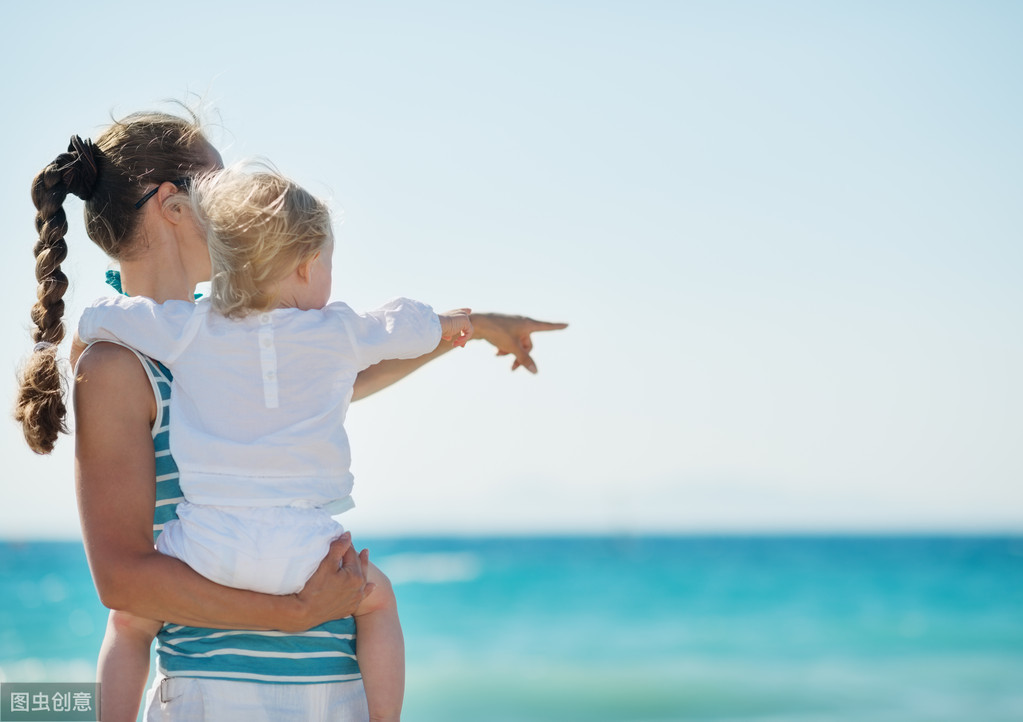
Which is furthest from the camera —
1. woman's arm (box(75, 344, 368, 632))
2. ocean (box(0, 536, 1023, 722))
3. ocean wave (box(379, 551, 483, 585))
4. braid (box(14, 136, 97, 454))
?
ocean wave (box(379, 551, 483, 585))

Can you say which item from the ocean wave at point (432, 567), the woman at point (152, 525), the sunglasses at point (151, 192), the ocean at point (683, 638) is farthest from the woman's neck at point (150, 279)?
the ocean wave at point (432, 567)

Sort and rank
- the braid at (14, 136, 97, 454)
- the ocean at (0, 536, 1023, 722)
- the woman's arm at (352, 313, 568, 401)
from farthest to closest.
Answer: the ocean at (0, 536, 1023, 722)
the woman's arm at (352, 313, 568, 401)
the braid at (14, 136, 97, 454)

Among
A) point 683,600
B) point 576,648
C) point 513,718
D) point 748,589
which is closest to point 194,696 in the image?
point 513,718

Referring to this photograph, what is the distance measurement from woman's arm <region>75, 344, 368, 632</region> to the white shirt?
63 mm

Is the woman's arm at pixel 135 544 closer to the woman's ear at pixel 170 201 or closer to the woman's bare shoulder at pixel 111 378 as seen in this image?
the woman's bare shoulder at pixel 111 378

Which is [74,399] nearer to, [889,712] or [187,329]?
[187,329]

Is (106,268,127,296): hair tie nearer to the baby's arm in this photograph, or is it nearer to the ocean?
the baby's arm

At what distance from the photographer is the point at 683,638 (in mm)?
18203

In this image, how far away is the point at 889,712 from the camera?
12.1m

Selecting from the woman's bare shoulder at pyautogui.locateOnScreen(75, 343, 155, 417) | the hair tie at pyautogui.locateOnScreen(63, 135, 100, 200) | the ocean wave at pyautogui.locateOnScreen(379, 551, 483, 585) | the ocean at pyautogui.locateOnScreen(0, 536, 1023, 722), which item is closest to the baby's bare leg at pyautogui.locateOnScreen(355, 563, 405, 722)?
the woman's bare shoulder at pyautogui.locateOnScreen(75, 343, 155, 417)

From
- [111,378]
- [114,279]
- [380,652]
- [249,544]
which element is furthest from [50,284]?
[380,652]

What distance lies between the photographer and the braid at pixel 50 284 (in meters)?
1.94

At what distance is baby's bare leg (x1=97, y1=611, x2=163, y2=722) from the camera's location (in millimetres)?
1828

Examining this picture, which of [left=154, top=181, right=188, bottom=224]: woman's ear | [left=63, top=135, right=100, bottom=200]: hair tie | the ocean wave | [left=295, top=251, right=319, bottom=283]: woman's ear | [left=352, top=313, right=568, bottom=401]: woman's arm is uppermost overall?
[left=63, top=135, right=100, bottom=200]: hair tie
